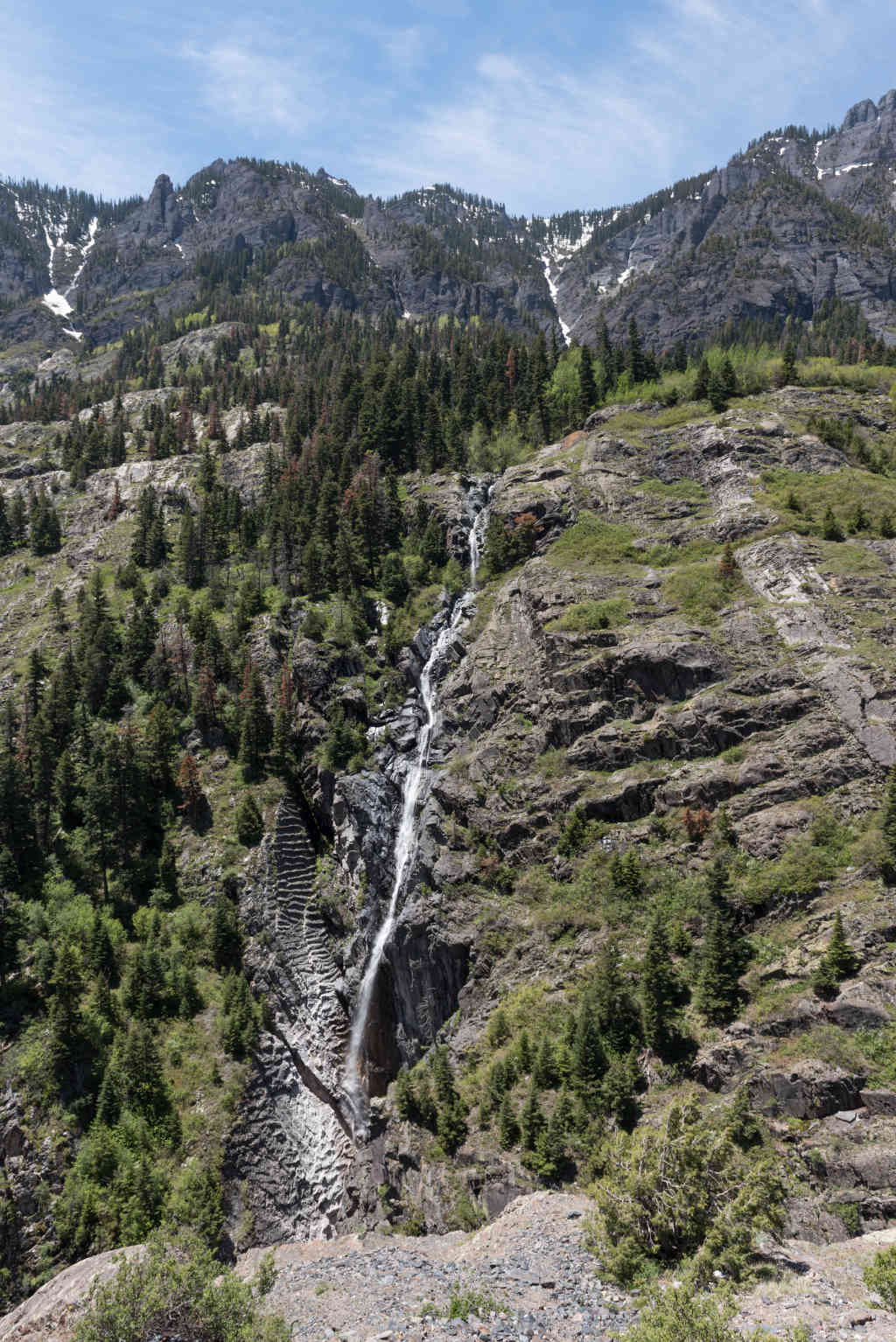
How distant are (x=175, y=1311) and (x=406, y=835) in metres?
38.6

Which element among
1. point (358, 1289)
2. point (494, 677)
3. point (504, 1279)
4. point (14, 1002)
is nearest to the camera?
point (504, 1279)

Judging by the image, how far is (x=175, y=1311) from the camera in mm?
20438

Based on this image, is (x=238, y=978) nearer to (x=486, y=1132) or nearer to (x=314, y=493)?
(x=486, y=1132)

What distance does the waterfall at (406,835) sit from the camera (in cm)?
5138

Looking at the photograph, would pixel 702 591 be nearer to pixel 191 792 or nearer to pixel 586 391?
pixel 191 792

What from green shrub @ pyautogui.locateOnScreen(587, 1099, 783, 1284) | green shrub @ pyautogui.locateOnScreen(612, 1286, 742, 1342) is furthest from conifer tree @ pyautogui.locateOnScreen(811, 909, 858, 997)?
green shrub @ pyautogui.locateOnScreen(612, 1286, 742, 1342)

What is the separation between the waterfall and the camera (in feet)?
169

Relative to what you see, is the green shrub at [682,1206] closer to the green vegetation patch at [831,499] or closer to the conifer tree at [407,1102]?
the conifer tree at [407,1102]

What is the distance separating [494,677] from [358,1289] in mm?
41816

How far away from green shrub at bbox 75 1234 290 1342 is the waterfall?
31.0 metres

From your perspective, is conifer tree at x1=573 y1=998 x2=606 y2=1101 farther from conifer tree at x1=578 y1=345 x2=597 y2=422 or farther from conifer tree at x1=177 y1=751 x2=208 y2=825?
conifer tree at x1=578 y1=345 x2=597 y2=422

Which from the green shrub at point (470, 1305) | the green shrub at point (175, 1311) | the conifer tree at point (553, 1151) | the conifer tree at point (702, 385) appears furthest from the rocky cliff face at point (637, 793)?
the conifer tree at point (702, 385)

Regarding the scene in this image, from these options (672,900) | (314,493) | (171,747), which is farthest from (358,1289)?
(314,493)

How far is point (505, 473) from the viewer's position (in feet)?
299
